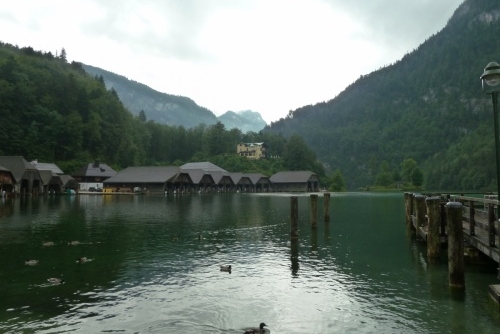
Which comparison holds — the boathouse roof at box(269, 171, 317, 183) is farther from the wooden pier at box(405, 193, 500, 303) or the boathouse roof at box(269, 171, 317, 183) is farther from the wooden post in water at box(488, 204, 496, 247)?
the wooden post in water at box(488, 204, 496, 247)

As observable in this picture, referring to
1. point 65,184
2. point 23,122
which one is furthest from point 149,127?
point 65,184

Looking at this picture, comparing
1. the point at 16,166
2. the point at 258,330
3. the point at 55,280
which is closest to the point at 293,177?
the point at 16,166

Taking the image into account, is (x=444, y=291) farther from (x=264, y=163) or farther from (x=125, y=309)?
(x=264, y=163)

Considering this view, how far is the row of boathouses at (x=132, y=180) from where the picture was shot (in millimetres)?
79188

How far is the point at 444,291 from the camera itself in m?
13.7

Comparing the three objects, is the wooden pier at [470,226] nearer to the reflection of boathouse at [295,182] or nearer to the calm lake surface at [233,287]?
the calm lake surface at [233,287]

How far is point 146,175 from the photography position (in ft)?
341

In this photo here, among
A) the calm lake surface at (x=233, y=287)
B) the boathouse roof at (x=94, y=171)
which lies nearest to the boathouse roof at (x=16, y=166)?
the boathouse roof at (x=94, y=171)

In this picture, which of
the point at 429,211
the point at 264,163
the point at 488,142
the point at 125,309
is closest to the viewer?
the point at 125,309

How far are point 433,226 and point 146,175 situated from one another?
93.5 m

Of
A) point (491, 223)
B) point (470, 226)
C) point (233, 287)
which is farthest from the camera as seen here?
point (470, 226)

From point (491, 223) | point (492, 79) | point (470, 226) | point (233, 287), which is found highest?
point (492, 79)

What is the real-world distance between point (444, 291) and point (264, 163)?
15729 cm

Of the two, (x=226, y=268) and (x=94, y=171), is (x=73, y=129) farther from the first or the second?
(x=226, y=268)
